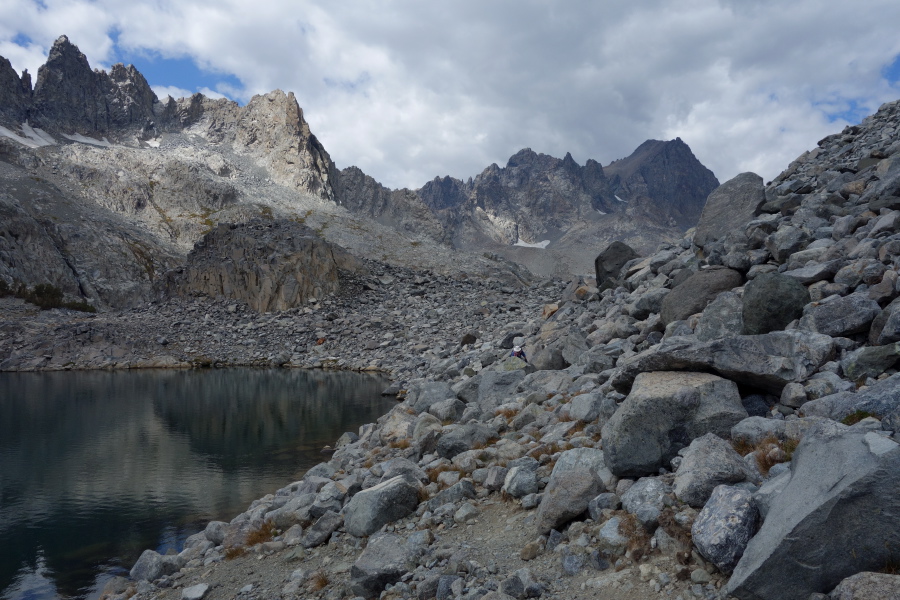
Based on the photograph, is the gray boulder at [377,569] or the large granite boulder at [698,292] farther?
the large granite boulder at [698,292]

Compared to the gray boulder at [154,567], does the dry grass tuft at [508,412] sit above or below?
above

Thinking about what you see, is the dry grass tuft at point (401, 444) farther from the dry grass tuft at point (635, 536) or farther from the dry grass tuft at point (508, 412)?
the dry grass tuft at point (635, 536)

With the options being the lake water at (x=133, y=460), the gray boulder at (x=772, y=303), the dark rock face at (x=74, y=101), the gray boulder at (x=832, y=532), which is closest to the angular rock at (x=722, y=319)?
the gray boulder at (x=772, y=303)

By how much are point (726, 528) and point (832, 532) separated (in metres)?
0.98

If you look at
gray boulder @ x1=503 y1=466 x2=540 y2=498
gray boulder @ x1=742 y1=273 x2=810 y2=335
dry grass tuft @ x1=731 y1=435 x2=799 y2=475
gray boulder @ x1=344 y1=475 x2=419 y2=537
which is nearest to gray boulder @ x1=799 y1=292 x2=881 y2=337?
Result: gray boulder @ x1=742 y1=273 x2=810 y2=335

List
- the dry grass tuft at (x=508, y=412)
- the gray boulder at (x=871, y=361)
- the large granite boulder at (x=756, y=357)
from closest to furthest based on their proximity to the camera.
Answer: the gray boulder at (x=871, y=361) → the large granite boulder at (x=756, y=357) → the dry grass tuft at (x=508, y=412)

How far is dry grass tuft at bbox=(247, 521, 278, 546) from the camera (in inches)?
455

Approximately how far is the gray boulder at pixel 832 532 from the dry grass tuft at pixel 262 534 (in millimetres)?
9527

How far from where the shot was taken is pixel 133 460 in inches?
964

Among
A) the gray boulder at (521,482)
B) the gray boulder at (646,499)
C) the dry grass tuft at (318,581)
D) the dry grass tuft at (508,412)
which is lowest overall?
the dry grass tuft at (318,581)

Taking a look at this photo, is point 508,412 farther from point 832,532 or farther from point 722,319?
point 832,532

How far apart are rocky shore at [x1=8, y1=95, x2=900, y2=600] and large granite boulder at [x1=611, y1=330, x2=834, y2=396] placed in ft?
0.11

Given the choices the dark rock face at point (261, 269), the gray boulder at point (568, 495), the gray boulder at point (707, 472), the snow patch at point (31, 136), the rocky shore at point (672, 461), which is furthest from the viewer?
A: the snow patch at point (31, 136)

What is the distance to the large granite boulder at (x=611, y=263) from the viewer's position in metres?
27.9
